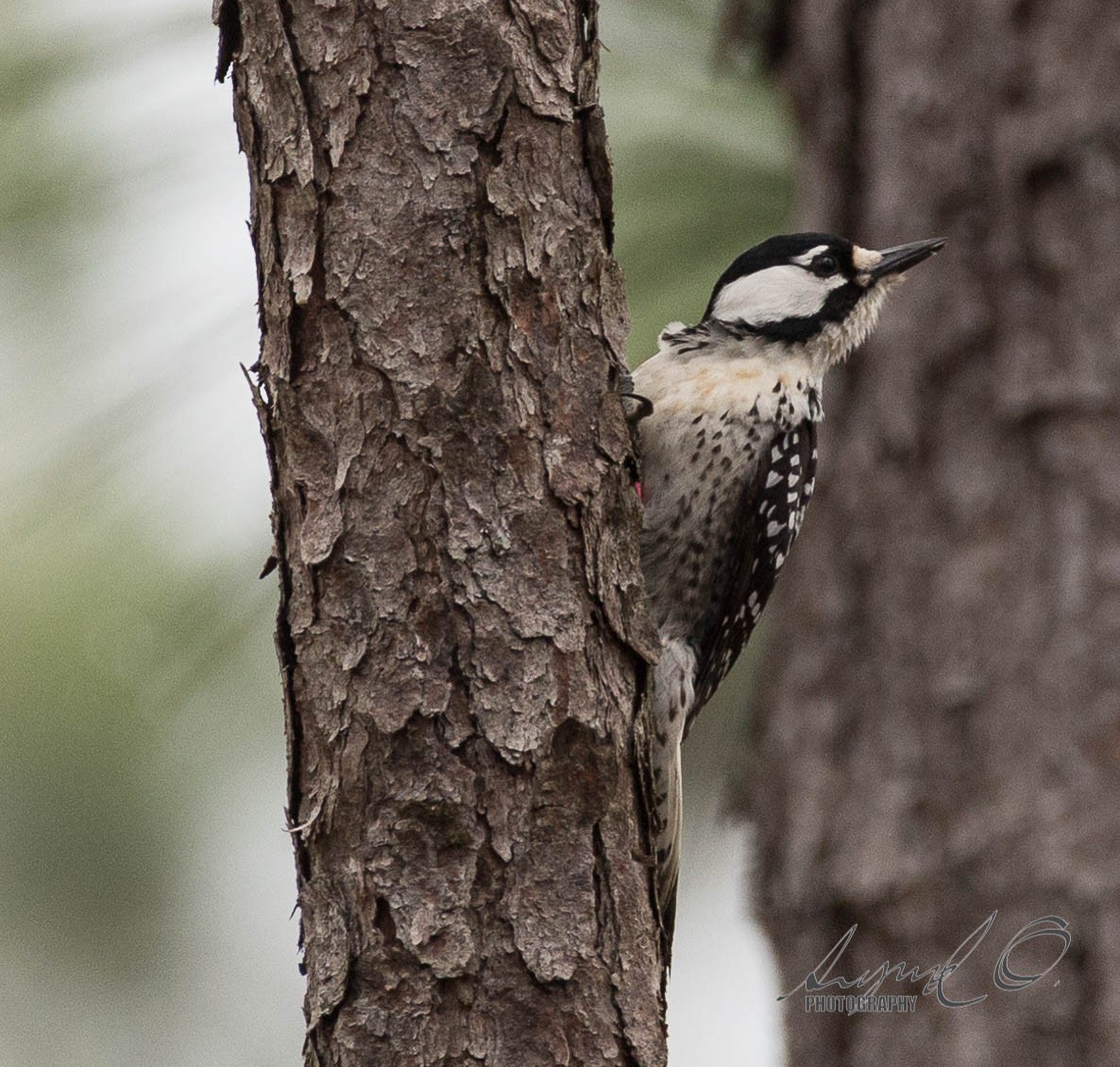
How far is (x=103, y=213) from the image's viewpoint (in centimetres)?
316

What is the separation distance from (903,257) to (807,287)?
200 millimetres

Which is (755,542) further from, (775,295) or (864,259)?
(864,259)

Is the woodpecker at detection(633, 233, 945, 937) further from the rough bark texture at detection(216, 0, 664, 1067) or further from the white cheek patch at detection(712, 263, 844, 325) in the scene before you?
the rough bark texture at detection(216, 0, 664, 1067)

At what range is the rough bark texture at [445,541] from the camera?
1.85m

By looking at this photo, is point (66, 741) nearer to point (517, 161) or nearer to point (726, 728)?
point (726, 728)

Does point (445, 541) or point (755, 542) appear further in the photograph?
point (755, 542)

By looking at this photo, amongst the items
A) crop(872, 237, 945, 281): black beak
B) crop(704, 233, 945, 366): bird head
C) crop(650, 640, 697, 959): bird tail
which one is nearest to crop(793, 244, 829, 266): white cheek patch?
crop(704, 233, 945, 366): bird head

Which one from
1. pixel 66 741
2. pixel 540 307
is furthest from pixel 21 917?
pixel 540 307

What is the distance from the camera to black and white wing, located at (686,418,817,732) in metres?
3.14

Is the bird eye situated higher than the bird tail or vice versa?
the bird eye

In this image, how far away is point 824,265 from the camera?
3.25 m

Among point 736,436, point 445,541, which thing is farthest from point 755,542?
point 445,541

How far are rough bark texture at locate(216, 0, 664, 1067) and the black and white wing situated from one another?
3.75 ft

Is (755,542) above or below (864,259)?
below
